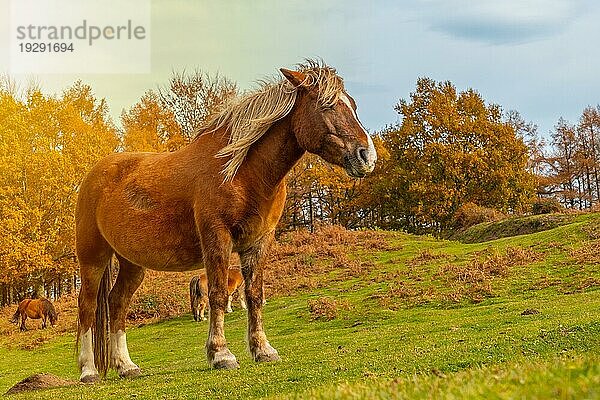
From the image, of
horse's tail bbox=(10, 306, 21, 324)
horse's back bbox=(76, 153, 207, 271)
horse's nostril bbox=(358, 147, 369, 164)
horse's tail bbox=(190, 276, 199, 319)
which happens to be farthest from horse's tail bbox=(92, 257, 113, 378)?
horse's tail bbox=(10, 306, 21, 324)

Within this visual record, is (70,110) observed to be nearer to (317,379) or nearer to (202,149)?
(202,149)

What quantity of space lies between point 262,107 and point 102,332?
413 cm

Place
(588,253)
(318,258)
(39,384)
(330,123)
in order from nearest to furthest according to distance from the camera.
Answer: (330,123), (39,384), (588,253), (318,258)

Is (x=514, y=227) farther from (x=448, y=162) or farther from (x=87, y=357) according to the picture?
(x=87, y=357)

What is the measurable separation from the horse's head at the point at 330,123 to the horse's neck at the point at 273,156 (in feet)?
0.55

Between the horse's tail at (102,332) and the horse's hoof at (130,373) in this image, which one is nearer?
the horse's hoof at (130,373)

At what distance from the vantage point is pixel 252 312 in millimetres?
8812

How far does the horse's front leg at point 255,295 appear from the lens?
880 centimetres

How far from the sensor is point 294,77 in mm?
8500

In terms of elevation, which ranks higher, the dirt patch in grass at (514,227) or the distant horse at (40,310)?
the dirt patch in grass at (514,227)

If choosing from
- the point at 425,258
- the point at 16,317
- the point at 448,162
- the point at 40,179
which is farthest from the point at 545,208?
the point at 16,317

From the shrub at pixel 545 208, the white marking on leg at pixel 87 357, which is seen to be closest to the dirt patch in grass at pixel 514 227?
the shrub at pixel 545 208

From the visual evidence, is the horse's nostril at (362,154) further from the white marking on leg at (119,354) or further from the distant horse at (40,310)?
the distant horse at (40,310)

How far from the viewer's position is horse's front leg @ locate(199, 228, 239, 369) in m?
8.24
